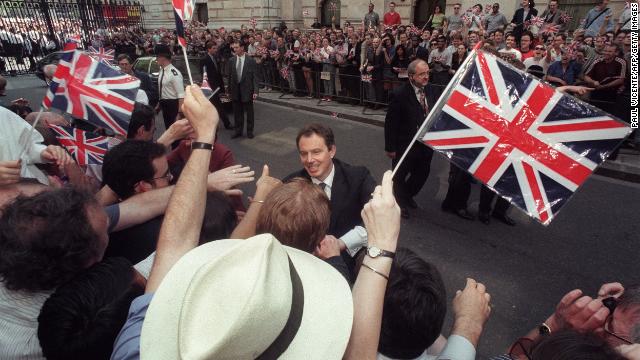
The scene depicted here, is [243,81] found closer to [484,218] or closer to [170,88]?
[170,88]

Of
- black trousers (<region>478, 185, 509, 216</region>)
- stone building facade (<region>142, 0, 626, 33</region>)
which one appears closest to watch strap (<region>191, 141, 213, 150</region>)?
black trousers (<region>478, 185, 509, 216</region>)

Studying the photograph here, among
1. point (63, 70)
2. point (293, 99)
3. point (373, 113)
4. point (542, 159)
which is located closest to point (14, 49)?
point (293, 99)

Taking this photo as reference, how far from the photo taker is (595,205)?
16.5 feet

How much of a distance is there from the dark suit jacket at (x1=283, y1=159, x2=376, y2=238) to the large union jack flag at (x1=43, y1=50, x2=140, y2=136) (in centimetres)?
144

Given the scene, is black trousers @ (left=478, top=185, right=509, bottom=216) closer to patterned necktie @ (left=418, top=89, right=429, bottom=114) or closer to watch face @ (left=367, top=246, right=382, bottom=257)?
patterned necktie @ (left=418, top=89, right=429, bottom=114)

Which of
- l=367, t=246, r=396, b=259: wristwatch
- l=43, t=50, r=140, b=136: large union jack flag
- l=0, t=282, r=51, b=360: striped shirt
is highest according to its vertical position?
l=43, t=50, r=140, b=136: large union jack flag

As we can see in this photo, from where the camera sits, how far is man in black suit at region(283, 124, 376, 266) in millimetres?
2543

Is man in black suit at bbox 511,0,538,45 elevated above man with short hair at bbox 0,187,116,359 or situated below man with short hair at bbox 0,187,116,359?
above

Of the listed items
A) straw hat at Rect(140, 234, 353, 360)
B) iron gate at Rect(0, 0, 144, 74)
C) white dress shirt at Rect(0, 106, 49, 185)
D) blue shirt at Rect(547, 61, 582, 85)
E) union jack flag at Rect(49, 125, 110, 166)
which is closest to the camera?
straw hat at Rect(140, 234, 353, 360)

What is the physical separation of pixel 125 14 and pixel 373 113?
23.0 metres

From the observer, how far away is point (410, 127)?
451 centimetres

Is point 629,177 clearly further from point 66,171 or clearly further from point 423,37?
point 66,171

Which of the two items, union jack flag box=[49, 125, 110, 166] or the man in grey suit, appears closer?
union jack flag box=[49, 125, 110, 166]

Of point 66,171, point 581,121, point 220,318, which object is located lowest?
point 66,171
